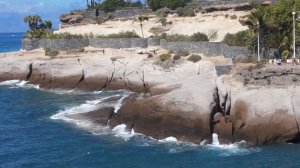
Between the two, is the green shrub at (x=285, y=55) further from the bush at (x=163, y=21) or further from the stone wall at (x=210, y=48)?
the bush at (x=163, y=21)

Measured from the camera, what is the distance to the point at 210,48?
60406 millimetres

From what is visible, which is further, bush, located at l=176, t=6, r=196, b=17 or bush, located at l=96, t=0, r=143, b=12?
bush, located at l=96, t=0, r=143, b=12

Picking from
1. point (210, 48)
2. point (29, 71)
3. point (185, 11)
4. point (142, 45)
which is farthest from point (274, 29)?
point (185, 11)

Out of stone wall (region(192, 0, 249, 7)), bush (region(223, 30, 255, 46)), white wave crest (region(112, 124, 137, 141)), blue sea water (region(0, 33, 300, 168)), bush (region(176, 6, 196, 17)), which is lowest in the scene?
blue sea water (region(0, 33, 300, 168))

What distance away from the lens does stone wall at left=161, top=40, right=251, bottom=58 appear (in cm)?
5544

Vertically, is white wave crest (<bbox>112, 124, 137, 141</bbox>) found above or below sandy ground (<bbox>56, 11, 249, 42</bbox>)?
below

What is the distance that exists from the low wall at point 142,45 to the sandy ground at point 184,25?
9.20m

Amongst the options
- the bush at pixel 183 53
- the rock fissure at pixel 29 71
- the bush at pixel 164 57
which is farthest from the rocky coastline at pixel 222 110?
the rock fissure at pixel 29 71

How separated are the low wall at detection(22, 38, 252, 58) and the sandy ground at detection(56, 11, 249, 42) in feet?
30.2

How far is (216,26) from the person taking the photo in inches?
3108

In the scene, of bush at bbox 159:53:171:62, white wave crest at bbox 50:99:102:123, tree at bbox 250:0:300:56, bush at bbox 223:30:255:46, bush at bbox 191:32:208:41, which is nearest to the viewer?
white wave crest at bbox 50:99:102:123

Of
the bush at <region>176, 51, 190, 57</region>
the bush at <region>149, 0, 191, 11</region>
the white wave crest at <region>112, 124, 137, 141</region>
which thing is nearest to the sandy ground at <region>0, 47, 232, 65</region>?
the bush at <region>176, 51, 190, 57</region>

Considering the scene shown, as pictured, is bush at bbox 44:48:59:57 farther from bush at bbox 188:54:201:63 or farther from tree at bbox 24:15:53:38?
bush at bbox 188:54:201:63

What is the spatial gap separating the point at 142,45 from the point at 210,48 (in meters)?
13.4
